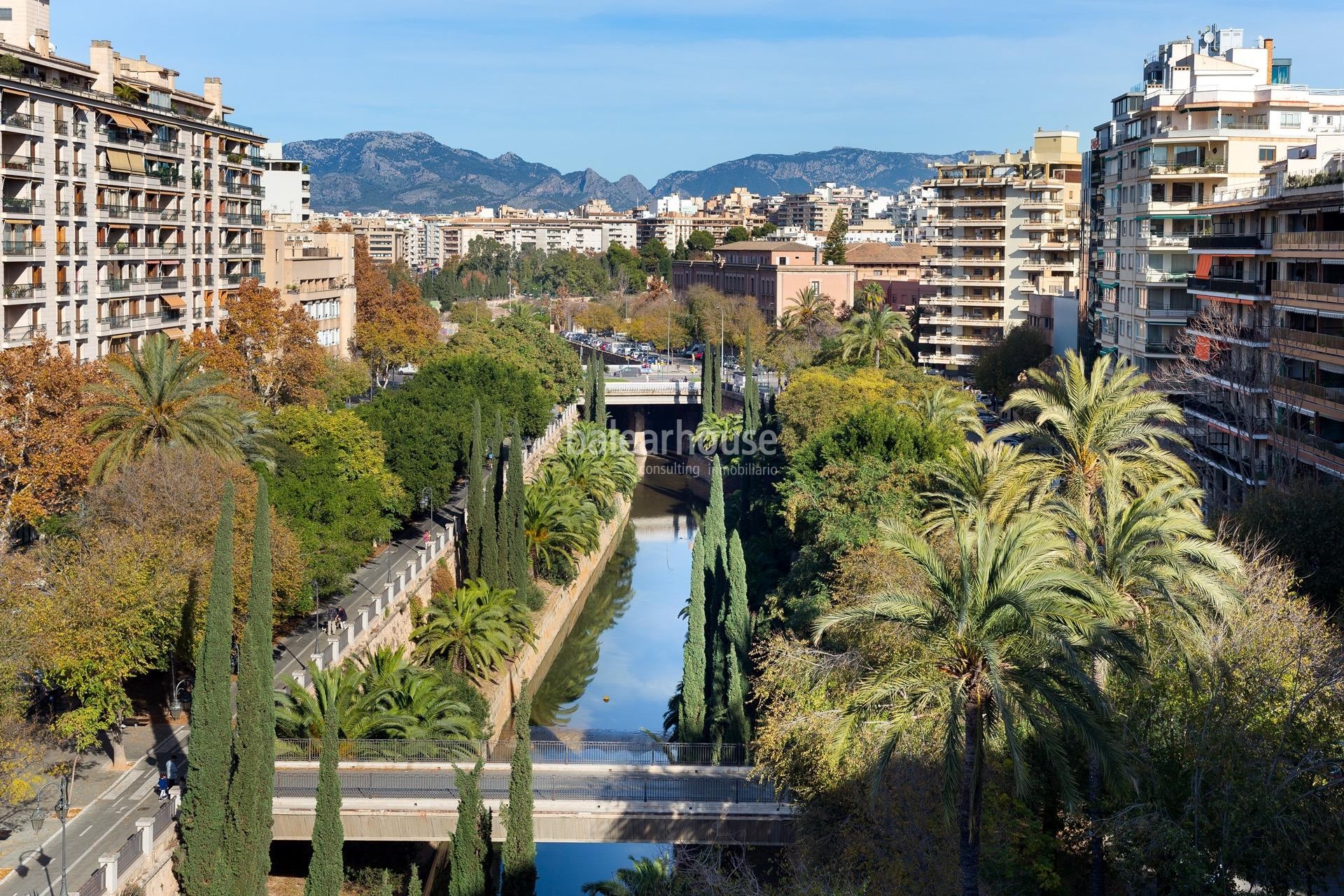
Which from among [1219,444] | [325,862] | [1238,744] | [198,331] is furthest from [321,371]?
[1238,744]

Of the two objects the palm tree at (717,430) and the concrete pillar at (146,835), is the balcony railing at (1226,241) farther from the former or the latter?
the concrete pillar at (146,835)

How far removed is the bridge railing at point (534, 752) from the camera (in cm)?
2714

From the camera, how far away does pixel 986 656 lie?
55.3 ft

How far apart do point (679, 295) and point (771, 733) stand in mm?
125959

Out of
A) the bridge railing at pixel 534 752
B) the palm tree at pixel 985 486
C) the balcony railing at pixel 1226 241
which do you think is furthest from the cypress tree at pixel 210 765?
the balcony railing at pixel 1226 241

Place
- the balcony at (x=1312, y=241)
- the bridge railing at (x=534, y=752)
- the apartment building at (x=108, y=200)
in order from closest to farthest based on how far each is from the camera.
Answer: the bridge railing at (x=534, y=752) → the balcony at (x=1312, y=241) → the apartment building at (x=108, y=200)

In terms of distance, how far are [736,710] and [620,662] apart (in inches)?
614

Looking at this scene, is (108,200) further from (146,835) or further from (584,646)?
(146,835)

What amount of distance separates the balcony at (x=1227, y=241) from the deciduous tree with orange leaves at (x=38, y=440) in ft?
100

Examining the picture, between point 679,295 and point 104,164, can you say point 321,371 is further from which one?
point 679,295

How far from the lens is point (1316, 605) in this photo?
26312mm

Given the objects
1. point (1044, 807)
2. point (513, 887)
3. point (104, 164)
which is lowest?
point (513, 887)

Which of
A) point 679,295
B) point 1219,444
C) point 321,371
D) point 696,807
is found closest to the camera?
point 696,807

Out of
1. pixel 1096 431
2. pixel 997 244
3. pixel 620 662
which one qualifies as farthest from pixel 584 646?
pixel 997 244
